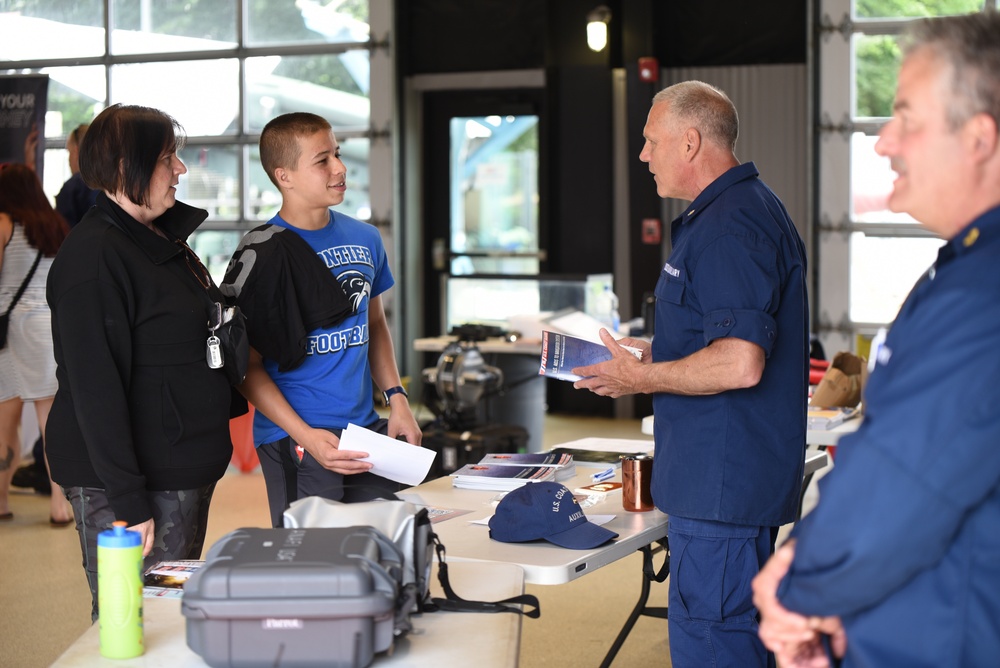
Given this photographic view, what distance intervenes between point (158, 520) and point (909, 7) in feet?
24.3

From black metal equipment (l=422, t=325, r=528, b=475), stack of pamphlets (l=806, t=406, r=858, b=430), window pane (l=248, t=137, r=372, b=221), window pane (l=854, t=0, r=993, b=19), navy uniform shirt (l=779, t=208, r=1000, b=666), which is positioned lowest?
black metal equipment (l=422, t=325, r=528, b=475)

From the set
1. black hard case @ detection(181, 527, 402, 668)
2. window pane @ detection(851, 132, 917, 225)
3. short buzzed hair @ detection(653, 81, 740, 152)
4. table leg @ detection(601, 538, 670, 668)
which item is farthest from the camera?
window pane @ detection(851, 132, 917, 225)

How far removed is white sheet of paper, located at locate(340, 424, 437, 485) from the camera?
8.91ft

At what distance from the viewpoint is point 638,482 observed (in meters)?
2.77

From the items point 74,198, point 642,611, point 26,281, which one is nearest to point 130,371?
point 642,611

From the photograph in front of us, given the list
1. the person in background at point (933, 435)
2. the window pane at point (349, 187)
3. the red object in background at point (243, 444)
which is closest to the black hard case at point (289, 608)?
the person in background at point (933, 435)

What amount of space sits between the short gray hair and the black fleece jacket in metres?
1.68

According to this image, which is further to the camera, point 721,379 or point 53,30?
point 53,30

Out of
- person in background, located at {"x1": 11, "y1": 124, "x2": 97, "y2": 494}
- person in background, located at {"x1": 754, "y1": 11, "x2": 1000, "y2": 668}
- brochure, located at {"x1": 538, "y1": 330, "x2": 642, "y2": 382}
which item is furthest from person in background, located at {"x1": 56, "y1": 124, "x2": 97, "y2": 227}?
person in background, located at {"x1": 754, "y1": 11, "x2": 1000, "y2": 668}

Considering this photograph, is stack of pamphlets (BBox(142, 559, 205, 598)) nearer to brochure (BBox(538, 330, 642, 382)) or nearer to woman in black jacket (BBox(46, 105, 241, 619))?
woman in black jacket (BBox(46, 105, 241, 619))

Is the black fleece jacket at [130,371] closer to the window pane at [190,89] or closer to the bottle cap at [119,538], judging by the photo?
the bottle cap at [119,538]

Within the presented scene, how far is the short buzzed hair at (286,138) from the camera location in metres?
2.97

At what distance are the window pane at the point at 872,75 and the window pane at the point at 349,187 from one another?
4.05 meters

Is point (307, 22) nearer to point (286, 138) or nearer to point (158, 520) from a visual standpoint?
point (286, 138)
